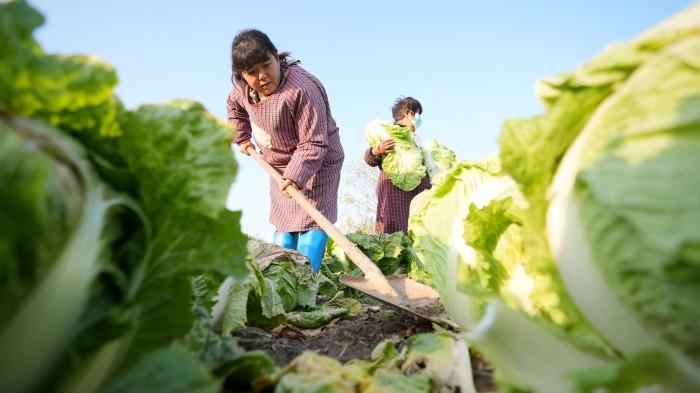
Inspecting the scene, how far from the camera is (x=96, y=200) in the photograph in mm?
1390

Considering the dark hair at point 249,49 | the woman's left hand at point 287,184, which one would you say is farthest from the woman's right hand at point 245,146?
the dark hair at point 249,49

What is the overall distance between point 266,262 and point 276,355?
74.0 inches

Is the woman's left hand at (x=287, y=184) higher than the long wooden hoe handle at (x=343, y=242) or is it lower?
higher

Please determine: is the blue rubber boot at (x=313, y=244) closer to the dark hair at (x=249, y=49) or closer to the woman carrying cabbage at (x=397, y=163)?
the dark hair at (x=249, y=49)

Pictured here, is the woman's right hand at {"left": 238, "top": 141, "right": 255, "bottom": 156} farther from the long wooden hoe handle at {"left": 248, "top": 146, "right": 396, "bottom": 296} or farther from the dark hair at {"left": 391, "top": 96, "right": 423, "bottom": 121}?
the dark hair at {"left": 391, "top": 96, "right": 423, "bottom": 121}

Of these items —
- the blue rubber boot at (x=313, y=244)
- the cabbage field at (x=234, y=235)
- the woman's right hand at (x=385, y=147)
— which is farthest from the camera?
the woman's right hand at (x=385, y=147)

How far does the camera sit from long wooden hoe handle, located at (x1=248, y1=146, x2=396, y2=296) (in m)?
4.00

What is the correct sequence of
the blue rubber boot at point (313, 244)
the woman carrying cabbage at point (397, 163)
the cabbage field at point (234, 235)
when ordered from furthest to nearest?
the woman carrying cabbage at point (397, 163) < the blue rubber boot at point (313, 244) < the cabbage field at point (234, 235)

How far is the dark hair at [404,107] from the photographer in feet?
31.6

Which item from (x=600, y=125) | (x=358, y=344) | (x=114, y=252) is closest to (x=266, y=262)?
(x=358, y=344)

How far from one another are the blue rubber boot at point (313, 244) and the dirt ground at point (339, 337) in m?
2.50

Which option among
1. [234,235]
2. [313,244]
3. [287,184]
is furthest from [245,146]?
[234,235]

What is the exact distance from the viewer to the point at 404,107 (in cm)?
970

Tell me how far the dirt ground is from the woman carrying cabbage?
5.15 m
